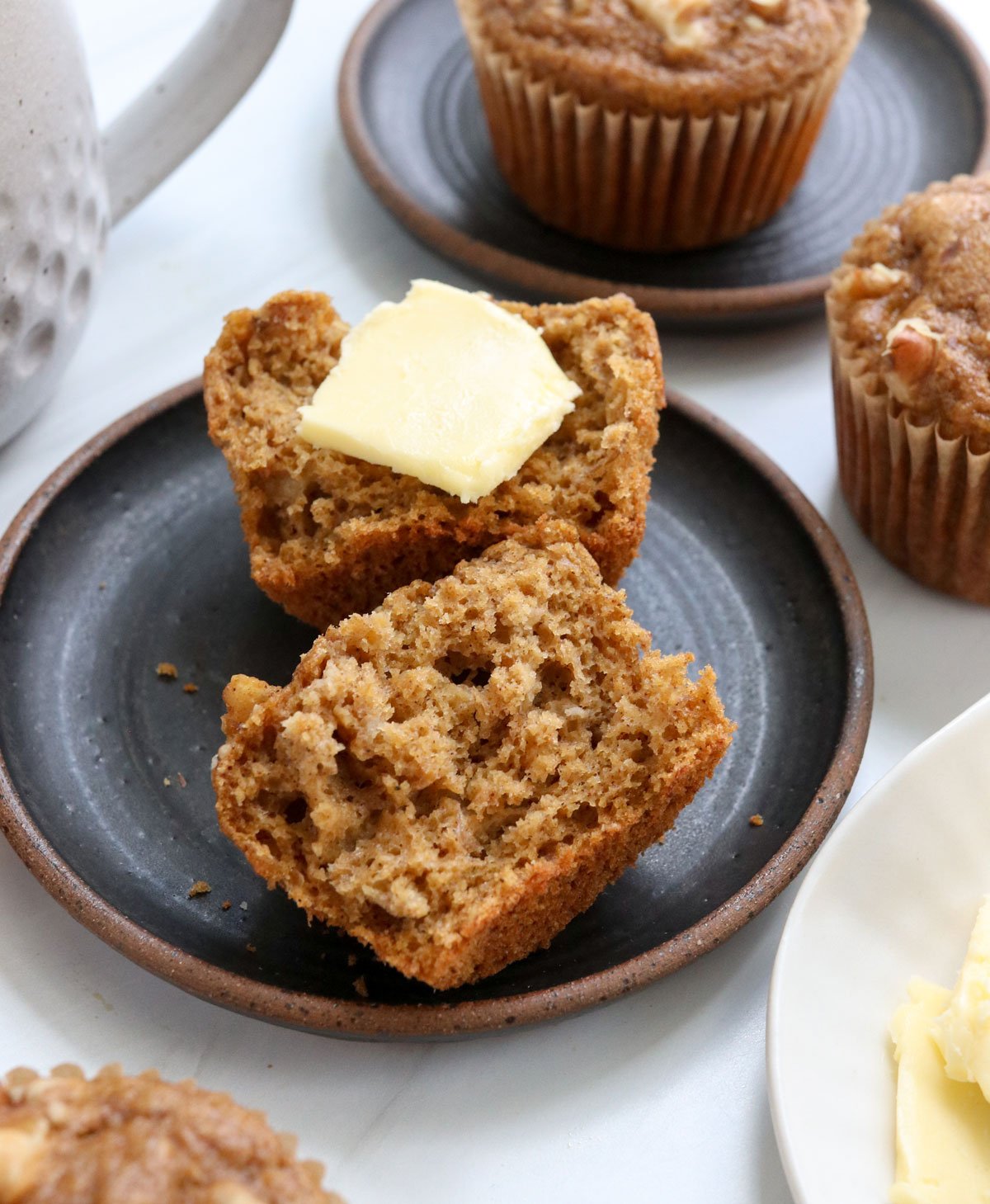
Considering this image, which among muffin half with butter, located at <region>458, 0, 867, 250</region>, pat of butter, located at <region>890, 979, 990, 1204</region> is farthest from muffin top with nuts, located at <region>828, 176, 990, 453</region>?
pat of butter, located at <region>890, 979, 990, 1204</region>

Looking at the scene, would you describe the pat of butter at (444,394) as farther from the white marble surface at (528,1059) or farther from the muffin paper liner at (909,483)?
the white marble surface at (528,1059)

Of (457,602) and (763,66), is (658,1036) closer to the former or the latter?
(457,602)

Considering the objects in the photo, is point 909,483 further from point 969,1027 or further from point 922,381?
point 969,1027

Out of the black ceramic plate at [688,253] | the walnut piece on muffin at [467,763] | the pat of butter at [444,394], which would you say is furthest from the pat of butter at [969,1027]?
the black ceramic plate at [688,253]

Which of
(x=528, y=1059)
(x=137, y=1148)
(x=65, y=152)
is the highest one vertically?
(x=65, y=152)

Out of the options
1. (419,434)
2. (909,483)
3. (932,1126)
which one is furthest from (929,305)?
(932,1126)
